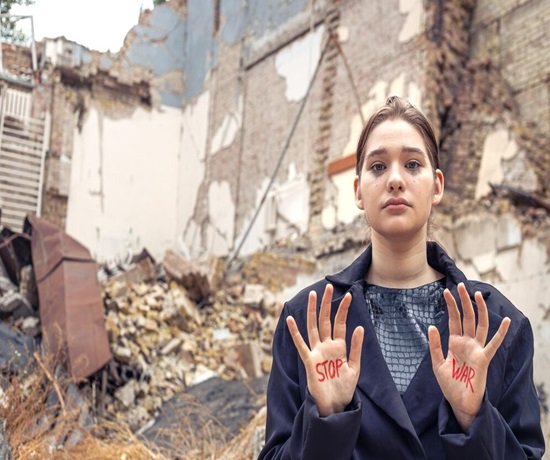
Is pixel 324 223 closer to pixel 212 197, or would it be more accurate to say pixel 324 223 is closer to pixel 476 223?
pixel 476 223

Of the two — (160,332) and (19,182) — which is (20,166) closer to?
(19,182)

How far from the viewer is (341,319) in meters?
1.52

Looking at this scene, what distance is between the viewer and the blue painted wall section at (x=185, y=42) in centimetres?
1318

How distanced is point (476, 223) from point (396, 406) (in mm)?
5848

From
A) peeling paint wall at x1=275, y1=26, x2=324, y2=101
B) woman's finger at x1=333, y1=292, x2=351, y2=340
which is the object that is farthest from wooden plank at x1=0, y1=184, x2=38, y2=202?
woman's finger at x1=333, y1=292, x2=351, y2=340

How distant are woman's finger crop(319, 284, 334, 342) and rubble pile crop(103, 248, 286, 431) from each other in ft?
16.6

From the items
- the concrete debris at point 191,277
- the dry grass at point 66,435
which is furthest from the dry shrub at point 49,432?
the concrete debris at point 191,277

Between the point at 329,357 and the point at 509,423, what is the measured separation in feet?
1.34

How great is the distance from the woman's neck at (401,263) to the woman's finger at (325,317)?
0.27 meters

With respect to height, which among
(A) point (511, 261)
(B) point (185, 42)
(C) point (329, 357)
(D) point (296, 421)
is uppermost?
(B) point (185, 42)

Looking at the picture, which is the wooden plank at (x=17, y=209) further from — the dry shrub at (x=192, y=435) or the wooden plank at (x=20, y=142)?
the dry shrub at (x=192, y=435)

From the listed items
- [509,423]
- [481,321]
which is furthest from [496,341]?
[509,423]

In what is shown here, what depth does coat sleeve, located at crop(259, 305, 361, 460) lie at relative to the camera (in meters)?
1.45

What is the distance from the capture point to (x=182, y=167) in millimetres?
13891
